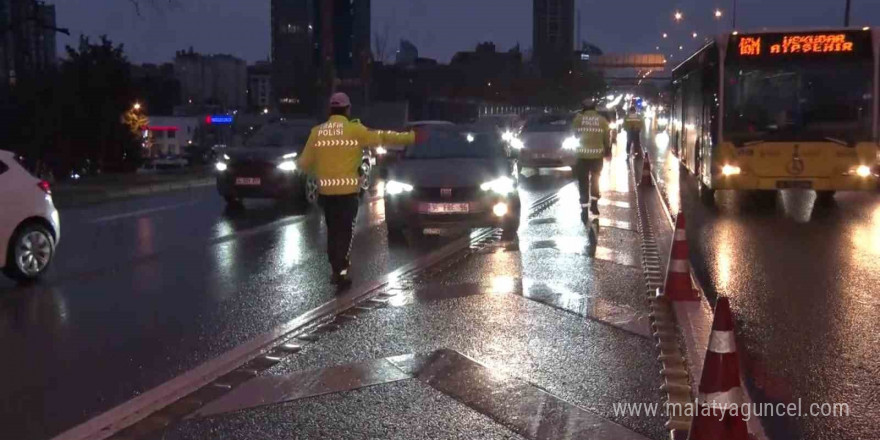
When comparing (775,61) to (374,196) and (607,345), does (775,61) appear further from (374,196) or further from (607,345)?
(607,345)

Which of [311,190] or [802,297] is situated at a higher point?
[311,190]

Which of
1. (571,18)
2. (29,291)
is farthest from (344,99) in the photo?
(571,18)

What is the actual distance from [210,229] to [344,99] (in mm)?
6475

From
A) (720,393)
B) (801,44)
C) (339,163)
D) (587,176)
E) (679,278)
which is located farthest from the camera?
(801,44)

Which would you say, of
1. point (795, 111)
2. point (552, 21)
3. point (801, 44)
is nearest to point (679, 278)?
point (795, 111)

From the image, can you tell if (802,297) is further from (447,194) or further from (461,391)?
(447,194)

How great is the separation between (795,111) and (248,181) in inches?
393

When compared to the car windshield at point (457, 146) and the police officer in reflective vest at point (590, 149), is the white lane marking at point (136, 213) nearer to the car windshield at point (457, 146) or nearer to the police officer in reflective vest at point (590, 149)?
the car windshield at point (457, 146)

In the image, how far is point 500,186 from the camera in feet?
44.4

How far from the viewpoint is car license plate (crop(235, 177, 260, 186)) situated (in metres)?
19.2

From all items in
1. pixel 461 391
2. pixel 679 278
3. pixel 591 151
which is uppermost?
pixel 591 151

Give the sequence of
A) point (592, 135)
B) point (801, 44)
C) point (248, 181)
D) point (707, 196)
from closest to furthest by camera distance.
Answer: point (592, 135)
point (801, 44)
point (707, 196)
point (248, 181)

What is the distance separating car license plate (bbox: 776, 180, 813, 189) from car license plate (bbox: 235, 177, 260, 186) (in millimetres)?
9482

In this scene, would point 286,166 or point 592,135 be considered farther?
point 286,166
